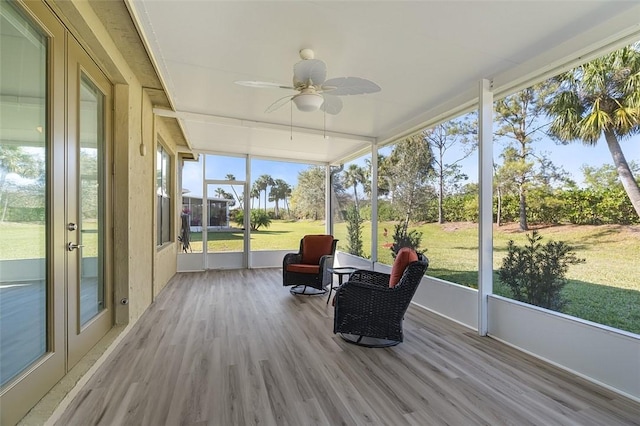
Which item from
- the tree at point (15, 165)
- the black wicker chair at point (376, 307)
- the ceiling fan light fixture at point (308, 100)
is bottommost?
the black wicker chair at point (376, 307)

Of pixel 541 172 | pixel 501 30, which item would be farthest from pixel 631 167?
pixel 501 30

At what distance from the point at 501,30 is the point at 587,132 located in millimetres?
1402

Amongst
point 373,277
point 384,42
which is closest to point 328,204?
point 373,277

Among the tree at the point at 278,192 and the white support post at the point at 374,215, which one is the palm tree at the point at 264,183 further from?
the white support post at the point at 374,215

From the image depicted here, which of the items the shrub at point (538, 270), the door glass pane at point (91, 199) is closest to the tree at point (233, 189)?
the door glass pane at point (91, 199)

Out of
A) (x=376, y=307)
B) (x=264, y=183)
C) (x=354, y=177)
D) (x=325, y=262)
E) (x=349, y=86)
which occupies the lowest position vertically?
(x=376, y=307)

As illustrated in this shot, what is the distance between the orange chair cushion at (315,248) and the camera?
5121 millimetres

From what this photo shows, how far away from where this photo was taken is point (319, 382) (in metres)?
2.15

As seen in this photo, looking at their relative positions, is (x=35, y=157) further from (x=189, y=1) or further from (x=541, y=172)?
(x=541, y=172)

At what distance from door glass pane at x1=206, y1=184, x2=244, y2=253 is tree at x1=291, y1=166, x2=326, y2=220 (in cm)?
146

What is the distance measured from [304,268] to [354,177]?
324 centimetres

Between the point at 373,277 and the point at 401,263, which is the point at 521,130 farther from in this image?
the point at 373,277

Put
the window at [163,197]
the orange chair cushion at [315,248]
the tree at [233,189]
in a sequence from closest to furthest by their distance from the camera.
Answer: the window at [163,197] < the orange chair cushion at [315,248] < the tree at [233,189]

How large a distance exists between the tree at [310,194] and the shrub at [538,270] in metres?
4.97
